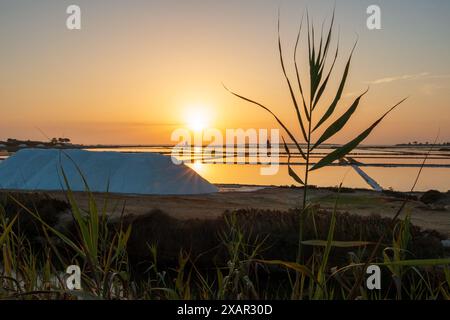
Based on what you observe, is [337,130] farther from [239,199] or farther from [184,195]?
[184,195]

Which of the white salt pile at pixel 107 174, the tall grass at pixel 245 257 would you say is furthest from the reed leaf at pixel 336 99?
the white salt pile at pixel 107 174

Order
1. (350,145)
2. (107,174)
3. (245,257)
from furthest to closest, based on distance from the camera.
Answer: (107,174) → (245,257) → (350,145)

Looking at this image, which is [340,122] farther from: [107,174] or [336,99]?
[107,174]

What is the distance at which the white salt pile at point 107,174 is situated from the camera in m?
22.2

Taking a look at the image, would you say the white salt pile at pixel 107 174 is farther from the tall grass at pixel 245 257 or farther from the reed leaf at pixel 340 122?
the reed leaf at pixel 340 122

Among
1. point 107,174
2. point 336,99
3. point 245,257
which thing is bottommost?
point 107,174

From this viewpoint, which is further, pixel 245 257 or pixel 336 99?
pixel 245 257

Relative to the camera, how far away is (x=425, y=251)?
10.1m

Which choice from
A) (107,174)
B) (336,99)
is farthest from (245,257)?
(107,174)

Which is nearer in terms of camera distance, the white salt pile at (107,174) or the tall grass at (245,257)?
the tall grass at (245,257)

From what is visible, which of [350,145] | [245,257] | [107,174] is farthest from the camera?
[107,174]

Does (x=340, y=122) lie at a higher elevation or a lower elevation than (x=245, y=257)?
higher

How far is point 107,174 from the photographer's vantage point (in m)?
22.1
